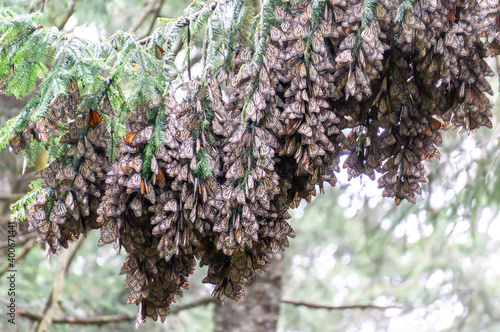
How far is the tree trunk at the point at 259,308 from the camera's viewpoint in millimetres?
3447

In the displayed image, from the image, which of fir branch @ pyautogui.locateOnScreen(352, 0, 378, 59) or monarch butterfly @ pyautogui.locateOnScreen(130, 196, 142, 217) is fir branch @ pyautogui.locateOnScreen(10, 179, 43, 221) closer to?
monarch butterfly @ pyautogui.locateOnScreen(130, 196, 142, 217)

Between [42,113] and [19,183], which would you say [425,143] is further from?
[19,183]

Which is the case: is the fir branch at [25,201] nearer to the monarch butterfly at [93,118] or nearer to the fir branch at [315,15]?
the monarch butterfly at [93,118]

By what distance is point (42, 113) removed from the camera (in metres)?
1.39

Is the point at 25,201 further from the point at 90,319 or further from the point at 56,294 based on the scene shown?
the point at 90,319

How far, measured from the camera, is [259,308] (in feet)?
11.4

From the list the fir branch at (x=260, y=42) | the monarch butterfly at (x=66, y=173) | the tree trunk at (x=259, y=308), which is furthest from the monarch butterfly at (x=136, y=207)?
the tree trunk at (x=259, y=308)

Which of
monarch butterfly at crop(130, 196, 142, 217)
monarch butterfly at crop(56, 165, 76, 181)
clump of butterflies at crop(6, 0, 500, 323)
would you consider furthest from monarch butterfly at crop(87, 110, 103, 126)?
monarch butterfly at crop(130, 196, 142, 217)

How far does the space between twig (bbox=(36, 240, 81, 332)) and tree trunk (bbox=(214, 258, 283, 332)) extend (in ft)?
3.50

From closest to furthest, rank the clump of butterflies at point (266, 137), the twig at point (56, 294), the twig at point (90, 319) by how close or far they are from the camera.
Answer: the clump of butterflies at point (266, 137), the twig at point (56, 294), the twig at point (90, 319)

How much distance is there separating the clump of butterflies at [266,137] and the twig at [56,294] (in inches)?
88.6

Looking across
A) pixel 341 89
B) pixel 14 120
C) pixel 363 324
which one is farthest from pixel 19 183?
pixel 363 324

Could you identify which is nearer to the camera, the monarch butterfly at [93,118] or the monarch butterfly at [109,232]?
the monarch butterfly at [109,232]

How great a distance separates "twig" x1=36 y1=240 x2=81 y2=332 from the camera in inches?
135
